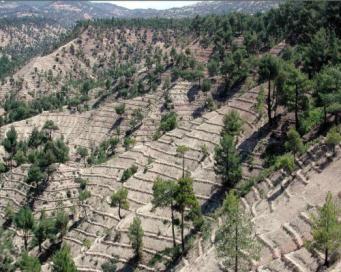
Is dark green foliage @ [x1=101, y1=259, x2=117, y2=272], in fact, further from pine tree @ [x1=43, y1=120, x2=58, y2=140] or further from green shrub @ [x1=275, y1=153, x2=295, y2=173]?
pine tree @ [x1=43, y1=120, x2=58, y2=140]

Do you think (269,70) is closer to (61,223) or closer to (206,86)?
(206,86)

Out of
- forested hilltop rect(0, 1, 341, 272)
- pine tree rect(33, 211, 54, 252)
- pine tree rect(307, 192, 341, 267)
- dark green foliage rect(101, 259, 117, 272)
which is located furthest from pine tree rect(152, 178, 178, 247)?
pine tree rect(33, 211, 54, 252)

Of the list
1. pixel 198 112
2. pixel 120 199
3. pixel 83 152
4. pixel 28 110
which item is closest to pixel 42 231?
pixel 120 199

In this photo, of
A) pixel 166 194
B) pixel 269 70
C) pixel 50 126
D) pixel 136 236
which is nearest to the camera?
pixel 166 194

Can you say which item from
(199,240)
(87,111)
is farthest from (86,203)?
(87,111)

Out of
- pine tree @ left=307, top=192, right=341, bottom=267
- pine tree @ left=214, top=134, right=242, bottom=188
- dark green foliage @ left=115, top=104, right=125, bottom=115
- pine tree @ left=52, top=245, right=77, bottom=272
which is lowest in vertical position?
pine tree @ left=52, top=245, right=77, bottom=272

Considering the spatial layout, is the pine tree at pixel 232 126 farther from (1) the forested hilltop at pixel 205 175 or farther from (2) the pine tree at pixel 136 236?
(2) the pine tree at pixel 136 236

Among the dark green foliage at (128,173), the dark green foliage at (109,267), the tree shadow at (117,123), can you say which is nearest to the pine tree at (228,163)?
the dark green foliage at (128,173)
